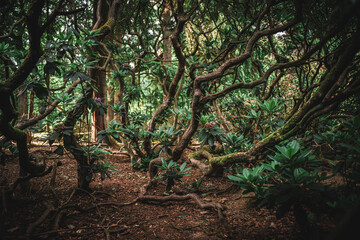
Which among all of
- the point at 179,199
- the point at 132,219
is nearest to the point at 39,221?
the point at 132,219

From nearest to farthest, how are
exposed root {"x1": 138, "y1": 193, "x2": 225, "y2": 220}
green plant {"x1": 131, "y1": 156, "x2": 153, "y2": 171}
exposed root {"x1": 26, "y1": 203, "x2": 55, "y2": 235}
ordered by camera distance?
exposed root {"x1": 26, "y1": 203, "x2": 55, "y2": 235} → exposed root {"x1": 138, "y1": 193, "x2": 225, "y2": 220} → green plant {"x1": 131, "y1": 156, "x2": 153, "y2": 171}

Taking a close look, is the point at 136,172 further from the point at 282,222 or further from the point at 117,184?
the point at 282,222

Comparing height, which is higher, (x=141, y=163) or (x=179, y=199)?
(x=141, y=163)

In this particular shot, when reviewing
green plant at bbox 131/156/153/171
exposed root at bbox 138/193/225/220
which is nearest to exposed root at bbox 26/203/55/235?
exposed root at bbox 138/193/225/220

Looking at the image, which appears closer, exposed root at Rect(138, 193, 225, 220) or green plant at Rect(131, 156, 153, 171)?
exposed root at Rect(138, 193, 225, 220)

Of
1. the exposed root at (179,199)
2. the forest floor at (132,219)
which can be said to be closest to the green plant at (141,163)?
the forest floor at (132,219)

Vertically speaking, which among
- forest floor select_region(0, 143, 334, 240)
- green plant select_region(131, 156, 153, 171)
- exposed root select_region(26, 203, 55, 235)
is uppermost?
green plant select_region(131, 156, 153, 171)

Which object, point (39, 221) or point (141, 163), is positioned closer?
point (39, 221)

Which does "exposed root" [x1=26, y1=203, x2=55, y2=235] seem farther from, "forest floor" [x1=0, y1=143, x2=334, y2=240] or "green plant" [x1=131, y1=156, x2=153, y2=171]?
"green plant" [x1=131, y1=156, x2=153, y2=171]

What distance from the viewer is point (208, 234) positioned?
69.2 inches

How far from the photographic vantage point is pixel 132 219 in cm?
212

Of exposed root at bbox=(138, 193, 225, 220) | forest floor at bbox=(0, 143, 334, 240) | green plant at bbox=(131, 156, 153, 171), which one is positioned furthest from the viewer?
green plant at bbox=(131, 156, 153, 171)

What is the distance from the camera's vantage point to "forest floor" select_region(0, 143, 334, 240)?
5.19 ft

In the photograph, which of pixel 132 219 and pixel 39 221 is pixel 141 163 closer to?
pixel 132 219
